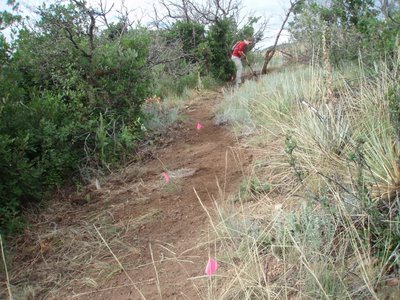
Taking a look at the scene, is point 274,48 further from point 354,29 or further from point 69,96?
point 69,96

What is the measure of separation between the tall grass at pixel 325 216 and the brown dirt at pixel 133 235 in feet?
0.89

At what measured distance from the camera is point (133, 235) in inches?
116

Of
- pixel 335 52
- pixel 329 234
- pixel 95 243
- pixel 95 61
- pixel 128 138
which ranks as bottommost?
pixel 95 243

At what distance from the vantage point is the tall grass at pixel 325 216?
1.77 meters

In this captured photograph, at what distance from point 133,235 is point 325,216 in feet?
4.92

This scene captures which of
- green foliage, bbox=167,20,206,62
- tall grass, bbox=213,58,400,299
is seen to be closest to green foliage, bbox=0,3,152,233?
tall grass, bbox=213,58,400,299

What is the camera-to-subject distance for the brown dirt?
2.37m

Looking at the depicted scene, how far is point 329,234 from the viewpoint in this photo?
2.02 meters

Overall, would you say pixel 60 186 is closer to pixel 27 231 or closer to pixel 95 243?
pixel 27 231

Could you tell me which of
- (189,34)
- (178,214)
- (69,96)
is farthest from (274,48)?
(178,214)

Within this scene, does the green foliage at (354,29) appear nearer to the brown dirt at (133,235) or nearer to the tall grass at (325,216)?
the tall grass at (325,216)

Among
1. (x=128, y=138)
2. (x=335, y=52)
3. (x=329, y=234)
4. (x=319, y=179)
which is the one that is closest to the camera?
(x=329, y=234)

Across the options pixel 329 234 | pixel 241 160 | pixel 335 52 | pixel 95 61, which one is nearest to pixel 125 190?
pixel 241 160

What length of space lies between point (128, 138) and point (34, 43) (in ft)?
5.80
